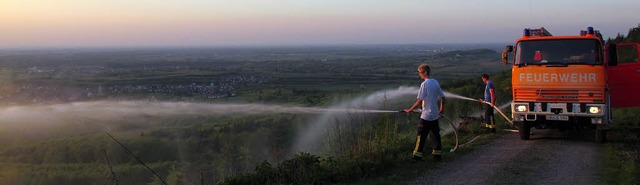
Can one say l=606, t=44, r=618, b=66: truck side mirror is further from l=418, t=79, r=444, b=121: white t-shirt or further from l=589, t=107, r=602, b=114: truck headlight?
l=418, t=79, r=444, b=121: white t-shirt

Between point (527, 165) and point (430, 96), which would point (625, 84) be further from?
point (430, 96)

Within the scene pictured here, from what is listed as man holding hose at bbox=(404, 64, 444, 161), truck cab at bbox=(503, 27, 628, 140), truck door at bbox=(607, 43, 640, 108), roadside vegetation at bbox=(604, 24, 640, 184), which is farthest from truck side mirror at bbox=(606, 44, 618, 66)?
man holding hose at bbox=(404, 64, 444, 161)

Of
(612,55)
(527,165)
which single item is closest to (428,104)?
(527,165)

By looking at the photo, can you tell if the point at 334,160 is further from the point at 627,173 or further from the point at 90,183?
the point at 90,183

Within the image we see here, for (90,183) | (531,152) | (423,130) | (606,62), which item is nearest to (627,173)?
(531,152)

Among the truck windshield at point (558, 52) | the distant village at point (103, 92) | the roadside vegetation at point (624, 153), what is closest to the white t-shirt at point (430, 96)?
the roadside vegetation at point (624, 153)
